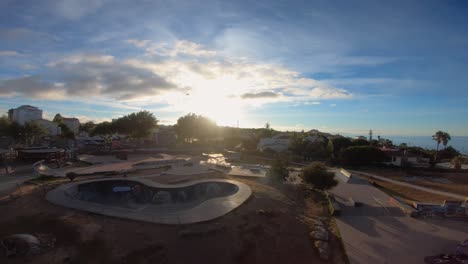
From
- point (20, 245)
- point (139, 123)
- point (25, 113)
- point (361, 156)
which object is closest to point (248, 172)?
point (20, 245)

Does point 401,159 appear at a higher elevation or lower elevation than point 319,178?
higher

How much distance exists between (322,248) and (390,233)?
4.18 meters

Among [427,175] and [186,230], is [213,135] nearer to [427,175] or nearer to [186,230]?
[427,175]

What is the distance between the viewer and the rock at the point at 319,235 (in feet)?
32.4

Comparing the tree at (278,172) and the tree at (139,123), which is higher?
the tree at (139,123)

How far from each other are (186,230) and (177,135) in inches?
1692

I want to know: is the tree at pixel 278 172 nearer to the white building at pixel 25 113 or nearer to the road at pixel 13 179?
the road at pixel 13 179

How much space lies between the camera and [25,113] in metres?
76.7

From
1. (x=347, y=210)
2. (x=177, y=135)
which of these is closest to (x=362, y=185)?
(x=347, y=210)

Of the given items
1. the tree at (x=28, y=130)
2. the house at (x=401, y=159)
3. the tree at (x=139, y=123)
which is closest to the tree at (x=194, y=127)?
the tree at (x=139, y=123)

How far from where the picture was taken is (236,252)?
8.30m

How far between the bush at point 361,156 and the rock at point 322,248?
2965 centimetres

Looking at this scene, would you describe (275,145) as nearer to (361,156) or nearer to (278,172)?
(361,156)

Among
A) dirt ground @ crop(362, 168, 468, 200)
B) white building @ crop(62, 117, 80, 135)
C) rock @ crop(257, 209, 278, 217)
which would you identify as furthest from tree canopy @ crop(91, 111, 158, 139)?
rock @ crop(257, 209, 278, 217)
